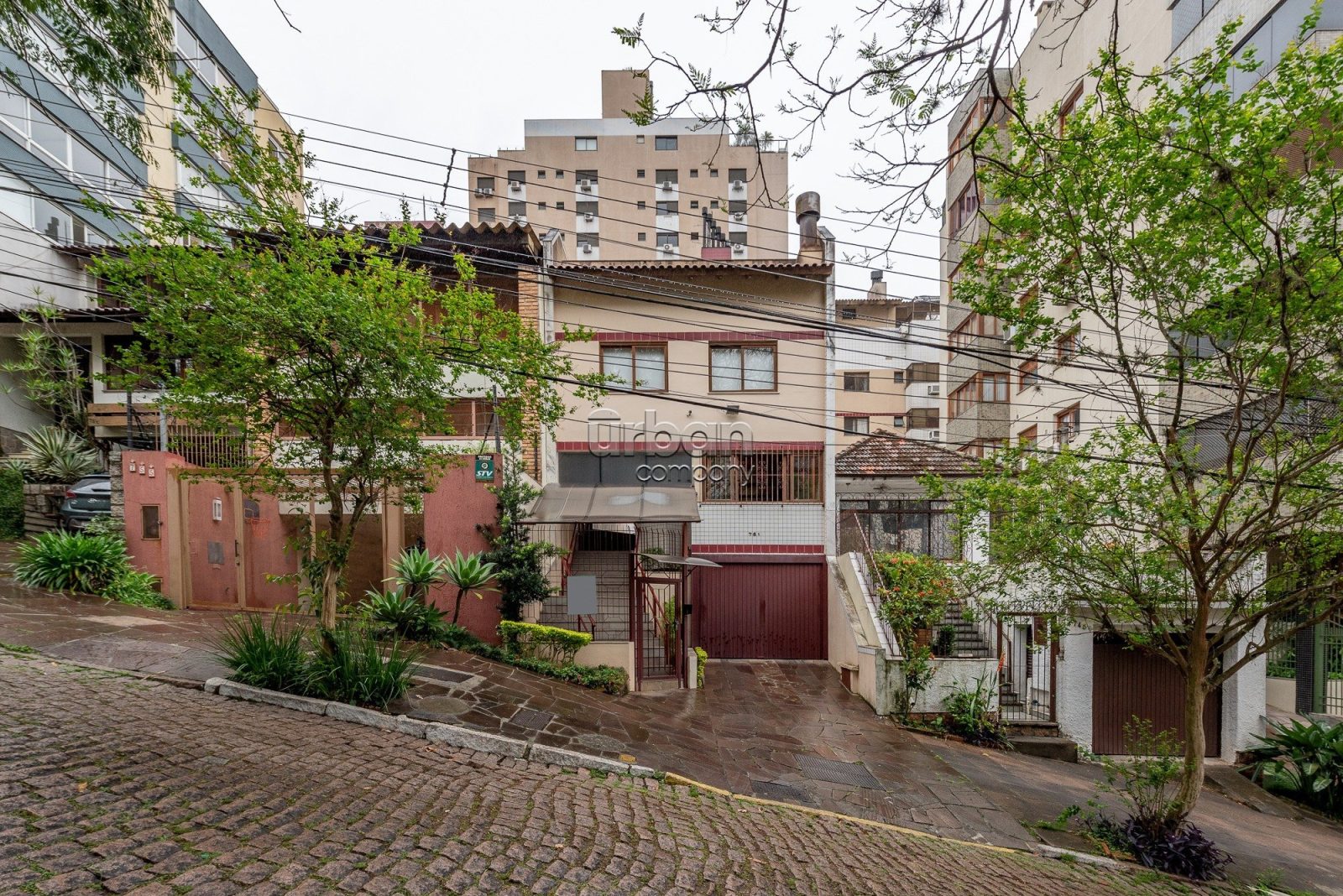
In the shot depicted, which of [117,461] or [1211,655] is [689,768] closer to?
[1211,655]

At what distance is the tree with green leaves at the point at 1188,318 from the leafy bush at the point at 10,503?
17.8 meters

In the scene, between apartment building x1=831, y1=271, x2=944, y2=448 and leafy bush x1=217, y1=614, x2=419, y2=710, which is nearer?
leafy bush x1=217, y1=614, x2=419, y2=710

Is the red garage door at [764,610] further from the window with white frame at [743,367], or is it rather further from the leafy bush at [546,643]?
the leafy bush at [546,643]

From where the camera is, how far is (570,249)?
33.4 m

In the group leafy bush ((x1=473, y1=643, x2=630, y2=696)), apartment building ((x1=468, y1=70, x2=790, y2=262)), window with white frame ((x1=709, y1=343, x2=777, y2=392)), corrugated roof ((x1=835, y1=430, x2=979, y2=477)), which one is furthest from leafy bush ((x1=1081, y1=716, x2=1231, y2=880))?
apartment building ((x1=468, y1=70, x2=790, y2=262))

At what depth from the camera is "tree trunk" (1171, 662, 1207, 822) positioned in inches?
216

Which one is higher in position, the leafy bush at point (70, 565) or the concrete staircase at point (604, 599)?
the leafy bush at point (70, 565)

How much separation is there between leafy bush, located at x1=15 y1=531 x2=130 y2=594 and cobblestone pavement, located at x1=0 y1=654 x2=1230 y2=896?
14.2 feet

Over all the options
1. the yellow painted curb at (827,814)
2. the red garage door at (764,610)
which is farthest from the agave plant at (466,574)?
the red garage door at (764,610)

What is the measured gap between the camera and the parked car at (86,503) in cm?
1131

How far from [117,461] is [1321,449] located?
15.8m

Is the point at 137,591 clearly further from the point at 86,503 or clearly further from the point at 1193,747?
the point at 1193,747

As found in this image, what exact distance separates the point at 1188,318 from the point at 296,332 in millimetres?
7825

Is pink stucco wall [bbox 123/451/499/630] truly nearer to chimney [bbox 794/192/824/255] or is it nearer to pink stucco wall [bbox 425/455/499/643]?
pink stucco wall [bbox 425/455/499/643]
